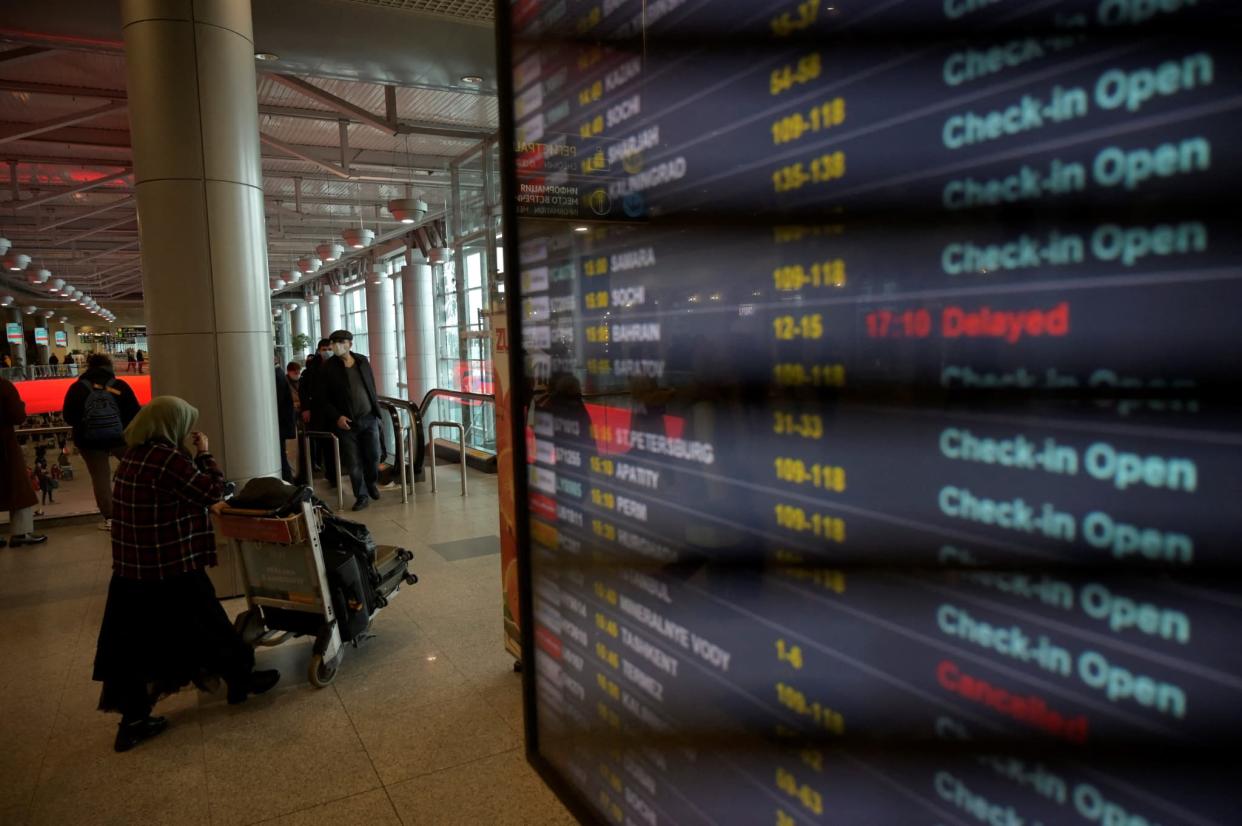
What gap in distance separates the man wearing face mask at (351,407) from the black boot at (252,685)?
4.11 m

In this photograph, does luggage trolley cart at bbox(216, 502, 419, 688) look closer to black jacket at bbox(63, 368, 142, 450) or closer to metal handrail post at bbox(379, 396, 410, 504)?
black jacket at bbox(63, 368, 142, 450)

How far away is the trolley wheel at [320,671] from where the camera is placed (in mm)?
3928

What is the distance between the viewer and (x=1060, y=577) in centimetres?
61

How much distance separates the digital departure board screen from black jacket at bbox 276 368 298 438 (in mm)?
8106

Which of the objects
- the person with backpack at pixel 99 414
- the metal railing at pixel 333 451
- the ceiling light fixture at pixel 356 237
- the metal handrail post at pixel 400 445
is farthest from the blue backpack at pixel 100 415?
the ceiling light fixture at pixel 356 237

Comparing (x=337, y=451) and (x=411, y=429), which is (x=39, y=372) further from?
(x=337, y=451)

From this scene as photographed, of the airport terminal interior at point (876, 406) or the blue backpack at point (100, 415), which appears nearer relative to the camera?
the airport terminal interior at point (876, 406)

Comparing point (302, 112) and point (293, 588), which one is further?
point (302, 112)

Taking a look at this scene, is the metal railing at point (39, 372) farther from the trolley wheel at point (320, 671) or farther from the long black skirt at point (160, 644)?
the trolley wheel at point (320, 671)

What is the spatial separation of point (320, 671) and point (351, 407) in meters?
4.42

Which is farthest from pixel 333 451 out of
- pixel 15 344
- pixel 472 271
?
pixel 15 344

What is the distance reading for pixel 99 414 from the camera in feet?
23.1

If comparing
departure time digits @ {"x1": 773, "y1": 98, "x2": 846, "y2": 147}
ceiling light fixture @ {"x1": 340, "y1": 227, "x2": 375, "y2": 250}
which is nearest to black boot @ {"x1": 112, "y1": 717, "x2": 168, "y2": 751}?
departure time digits @ {"x1": 773, "y1": 98, "x2": 846, "y2": 147}

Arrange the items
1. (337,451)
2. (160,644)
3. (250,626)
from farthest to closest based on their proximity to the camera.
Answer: (337,451) < (250,626) < (160,644)
